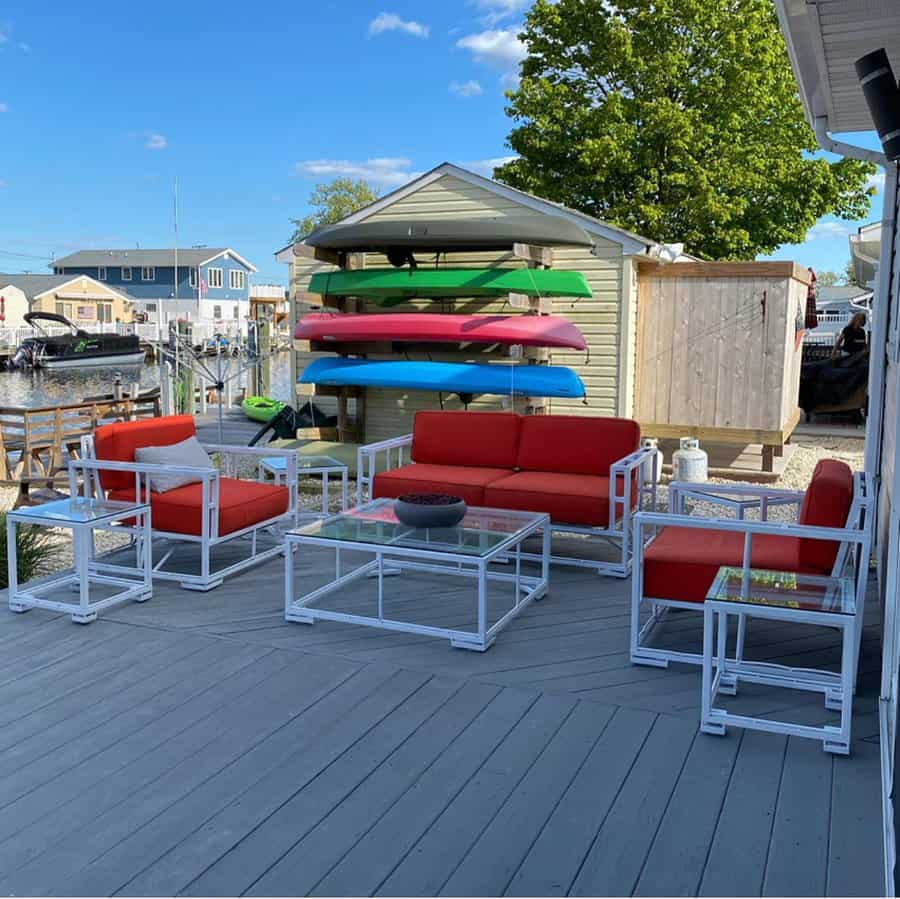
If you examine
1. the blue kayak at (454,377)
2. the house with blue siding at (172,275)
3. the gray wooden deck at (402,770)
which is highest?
the house with blue siding at (172,275)

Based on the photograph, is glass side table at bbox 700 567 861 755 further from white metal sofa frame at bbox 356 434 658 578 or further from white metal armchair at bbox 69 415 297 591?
white metal armchair at bbox 69 415 297 591

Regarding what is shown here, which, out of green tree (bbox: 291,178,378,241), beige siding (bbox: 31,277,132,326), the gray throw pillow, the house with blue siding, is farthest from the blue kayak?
the house with blue siding

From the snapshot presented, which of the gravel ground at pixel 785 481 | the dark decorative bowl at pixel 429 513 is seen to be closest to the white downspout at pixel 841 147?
the dark decorative bowl at pixel 429 513

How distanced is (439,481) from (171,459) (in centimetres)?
154

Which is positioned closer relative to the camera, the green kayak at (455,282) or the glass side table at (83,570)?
the glass side table at (83,570)

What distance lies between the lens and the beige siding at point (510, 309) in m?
8.98

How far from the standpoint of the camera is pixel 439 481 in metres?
5.67

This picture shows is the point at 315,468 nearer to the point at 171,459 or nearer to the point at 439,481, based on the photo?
the point at 439,481

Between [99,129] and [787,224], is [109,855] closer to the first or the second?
[787,224]

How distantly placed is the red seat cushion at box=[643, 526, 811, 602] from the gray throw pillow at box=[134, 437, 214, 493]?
2.45 metres

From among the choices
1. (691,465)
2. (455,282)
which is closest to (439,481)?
(455,282)

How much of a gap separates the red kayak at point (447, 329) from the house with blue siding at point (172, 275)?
40.5 metres

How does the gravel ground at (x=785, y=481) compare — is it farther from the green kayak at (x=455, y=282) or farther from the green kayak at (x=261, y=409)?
the green kayak at (x=261, y=409)

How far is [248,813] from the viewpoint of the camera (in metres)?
2.64
